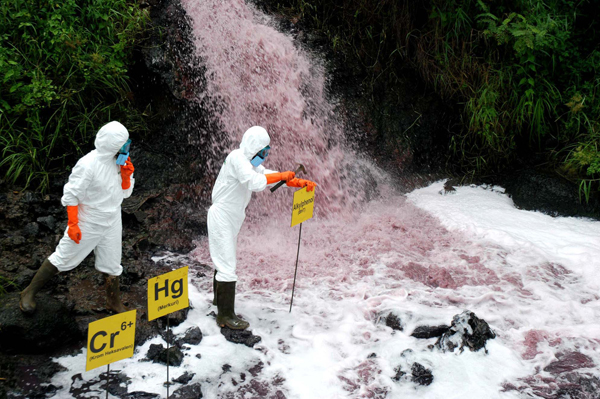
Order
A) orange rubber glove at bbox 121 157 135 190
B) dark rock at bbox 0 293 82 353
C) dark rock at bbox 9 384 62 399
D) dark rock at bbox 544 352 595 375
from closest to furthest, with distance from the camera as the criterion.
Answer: dark rock at bbox 9 384 62 399, dark rock at bbox 0 293 82 353, dark rock at bbox 544 352 595 375, orange rubber glove at bbox 121 157 135 190

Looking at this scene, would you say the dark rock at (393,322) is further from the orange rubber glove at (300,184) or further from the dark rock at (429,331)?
the orange rubber glove at (300,184)

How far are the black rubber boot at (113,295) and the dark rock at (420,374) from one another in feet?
8.11

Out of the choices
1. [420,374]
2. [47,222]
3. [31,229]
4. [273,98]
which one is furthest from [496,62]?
[31,229]

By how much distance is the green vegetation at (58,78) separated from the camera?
19.6ft

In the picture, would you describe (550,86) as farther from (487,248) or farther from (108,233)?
(108,233)

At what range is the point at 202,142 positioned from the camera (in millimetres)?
6867

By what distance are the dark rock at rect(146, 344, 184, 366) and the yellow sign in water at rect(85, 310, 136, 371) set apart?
2.11 feet

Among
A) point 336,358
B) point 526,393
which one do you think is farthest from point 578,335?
point 336,358

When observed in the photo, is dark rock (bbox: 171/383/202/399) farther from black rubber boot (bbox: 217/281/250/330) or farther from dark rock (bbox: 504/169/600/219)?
dark rock (bbox: 504/169/600/219)

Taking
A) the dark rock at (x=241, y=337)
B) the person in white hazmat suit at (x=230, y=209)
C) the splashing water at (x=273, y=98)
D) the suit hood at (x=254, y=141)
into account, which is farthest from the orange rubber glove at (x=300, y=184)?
the splashing water at (x=273, y=98)

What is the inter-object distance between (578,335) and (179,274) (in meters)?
3.34

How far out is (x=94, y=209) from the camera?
4109 mm

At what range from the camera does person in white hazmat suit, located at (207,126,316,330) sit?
169 inches

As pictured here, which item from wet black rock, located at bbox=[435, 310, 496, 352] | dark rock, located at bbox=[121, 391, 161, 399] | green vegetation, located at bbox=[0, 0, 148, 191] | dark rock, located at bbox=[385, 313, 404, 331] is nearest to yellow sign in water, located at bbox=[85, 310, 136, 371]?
dark rock, located at bbox=[121, 391, 161, 399]
